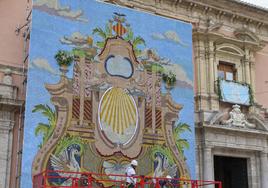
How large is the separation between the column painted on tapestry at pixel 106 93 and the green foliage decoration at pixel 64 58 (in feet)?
0.11

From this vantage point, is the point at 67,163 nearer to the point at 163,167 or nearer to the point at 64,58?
the point at 64,58

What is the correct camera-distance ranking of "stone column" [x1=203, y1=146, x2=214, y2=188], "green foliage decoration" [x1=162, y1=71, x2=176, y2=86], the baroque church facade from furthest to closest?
1. the baroque church facade
2. "stone column" [x1=203, y1=146, x2=214, y2=188]
3. "green foliage decoration" [x1=162, y1=71, x2=176, y2=86]

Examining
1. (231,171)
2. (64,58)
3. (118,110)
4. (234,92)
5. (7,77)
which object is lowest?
(231,171)

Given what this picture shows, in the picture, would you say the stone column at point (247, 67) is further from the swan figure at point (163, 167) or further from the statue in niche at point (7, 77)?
the statue in niche at point (7, 77)

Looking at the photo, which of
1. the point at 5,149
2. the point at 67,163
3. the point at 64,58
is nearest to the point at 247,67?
the point at 64,58

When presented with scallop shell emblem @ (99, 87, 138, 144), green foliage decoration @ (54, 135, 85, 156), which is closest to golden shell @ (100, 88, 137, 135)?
scallop shell emblem @ (99, 87, 138, 144)

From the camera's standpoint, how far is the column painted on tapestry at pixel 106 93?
16000 mm

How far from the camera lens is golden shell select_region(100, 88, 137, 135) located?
17125 millimetres

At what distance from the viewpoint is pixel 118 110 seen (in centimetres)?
1734

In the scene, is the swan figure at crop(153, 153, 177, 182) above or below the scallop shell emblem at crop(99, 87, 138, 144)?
below

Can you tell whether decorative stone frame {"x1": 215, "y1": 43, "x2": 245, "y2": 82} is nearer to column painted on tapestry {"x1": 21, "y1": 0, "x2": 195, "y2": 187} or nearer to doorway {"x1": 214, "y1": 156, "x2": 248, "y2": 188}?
column painted on tapestry {"x1": 21, "y1": 0, "x2": 195, "y2": 187}

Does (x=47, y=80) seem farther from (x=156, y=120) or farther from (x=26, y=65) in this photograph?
(x=156, y=120)

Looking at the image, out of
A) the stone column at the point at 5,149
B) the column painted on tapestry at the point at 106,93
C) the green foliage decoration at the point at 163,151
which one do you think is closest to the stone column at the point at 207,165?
the column painted on tapestry at the point at 106,93

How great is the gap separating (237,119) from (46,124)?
8371mm
